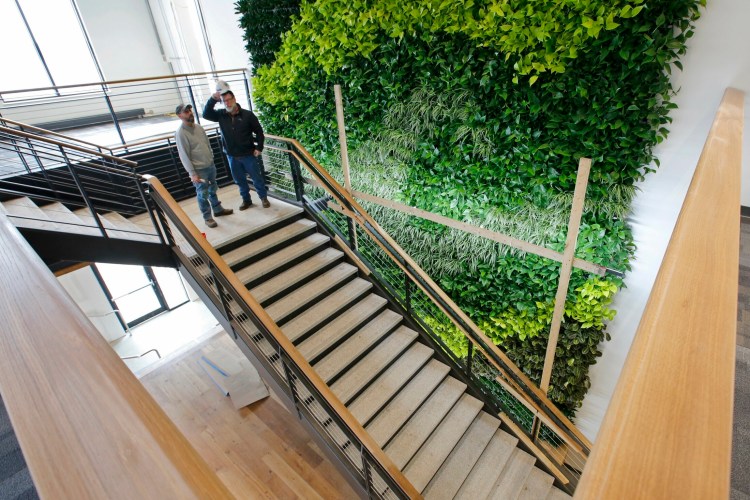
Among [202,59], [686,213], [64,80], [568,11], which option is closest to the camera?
[686,213]

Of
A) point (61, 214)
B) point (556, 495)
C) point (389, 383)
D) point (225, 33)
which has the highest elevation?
point (225, 33)

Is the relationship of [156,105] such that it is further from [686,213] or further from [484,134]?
[686,213]

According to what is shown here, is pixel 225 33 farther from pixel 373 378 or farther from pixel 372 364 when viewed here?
pixel 373 378

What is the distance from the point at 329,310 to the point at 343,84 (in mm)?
2917

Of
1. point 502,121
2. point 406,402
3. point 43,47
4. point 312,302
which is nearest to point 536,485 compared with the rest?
point 406,402

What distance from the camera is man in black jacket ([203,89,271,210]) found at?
12.9ft

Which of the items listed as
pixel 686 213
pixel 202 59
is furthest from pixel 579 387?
pixel 202 59

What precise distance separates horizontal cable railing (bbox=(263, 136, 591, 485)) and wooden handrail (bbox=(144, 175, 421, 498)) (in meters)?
1.52

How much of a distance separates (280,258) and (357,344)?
126 centimetres

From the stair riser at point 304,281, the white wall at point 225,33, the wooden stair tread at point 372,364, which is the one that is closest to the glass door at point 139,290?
the white wall at point 225,33

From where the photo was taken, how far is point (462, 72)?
12.4 feet

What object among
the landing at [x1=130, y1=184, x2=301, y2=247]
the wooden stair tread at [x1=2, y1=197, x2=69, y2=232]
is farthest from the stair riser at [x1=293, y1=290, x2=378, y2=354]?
the wooden stair tread at [x1=2, y1=197, x2=69, y2=232]

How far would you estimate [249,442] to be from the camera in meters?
4.29

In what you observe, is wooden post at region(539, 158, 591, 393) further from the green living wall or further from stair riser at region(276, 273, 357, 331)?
stair riser at region(276, 273, 357, 331)
